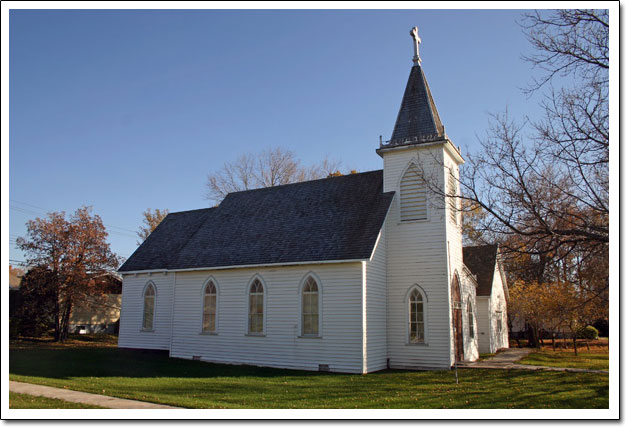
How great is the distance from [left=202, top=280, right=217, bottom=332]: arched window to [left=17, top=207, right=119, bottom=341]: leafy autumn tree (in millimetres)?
14220

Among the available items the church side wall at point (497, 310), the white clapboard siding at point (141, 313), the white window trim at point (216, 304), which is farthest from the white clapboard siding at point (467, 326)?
the white clapboard siding at point (141, 313)

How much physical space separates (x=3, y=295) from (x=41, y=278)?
24.5m

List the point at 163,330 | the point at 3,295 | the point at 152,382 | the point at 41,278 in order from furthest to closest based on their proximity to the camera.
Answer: the point at 41,278 < the point at 163,330 < the point at 152,382 < the point at 3,295

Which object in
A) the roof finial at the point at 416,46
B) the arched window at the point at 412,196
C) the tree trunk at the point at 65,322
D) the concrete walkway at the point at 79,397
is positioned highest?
the roof finial at the point at 416,46

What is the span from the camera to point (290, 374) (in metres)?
18.1

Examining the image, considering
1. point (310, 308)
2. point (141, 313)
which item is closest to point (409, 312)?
point (310, 308)

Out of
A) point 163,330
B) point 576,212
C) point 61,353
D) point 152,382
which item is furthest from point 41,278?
point 576,212

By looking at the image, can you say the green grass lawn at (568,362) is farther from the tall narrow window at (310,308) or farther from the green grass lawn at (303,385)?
the tall narrow window at (310,308)

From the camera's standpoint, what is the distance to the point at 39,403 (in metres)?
11.2

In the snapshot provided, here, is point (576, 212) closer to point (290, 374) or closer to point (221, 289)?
point (290, 374)

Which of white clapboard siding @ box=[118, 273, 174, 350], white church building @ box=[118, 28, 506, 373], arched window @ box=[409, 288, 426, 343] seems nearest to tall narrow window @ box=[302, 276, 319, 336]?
white church building @ box=[118, 28, 506, 373]

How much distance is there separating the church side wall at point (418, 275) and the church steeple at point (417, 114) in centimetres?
57

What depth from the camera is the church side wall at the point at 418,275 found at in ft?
62.9

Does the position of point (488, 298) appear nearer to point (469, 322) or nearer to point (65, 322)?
point (469, 322)
